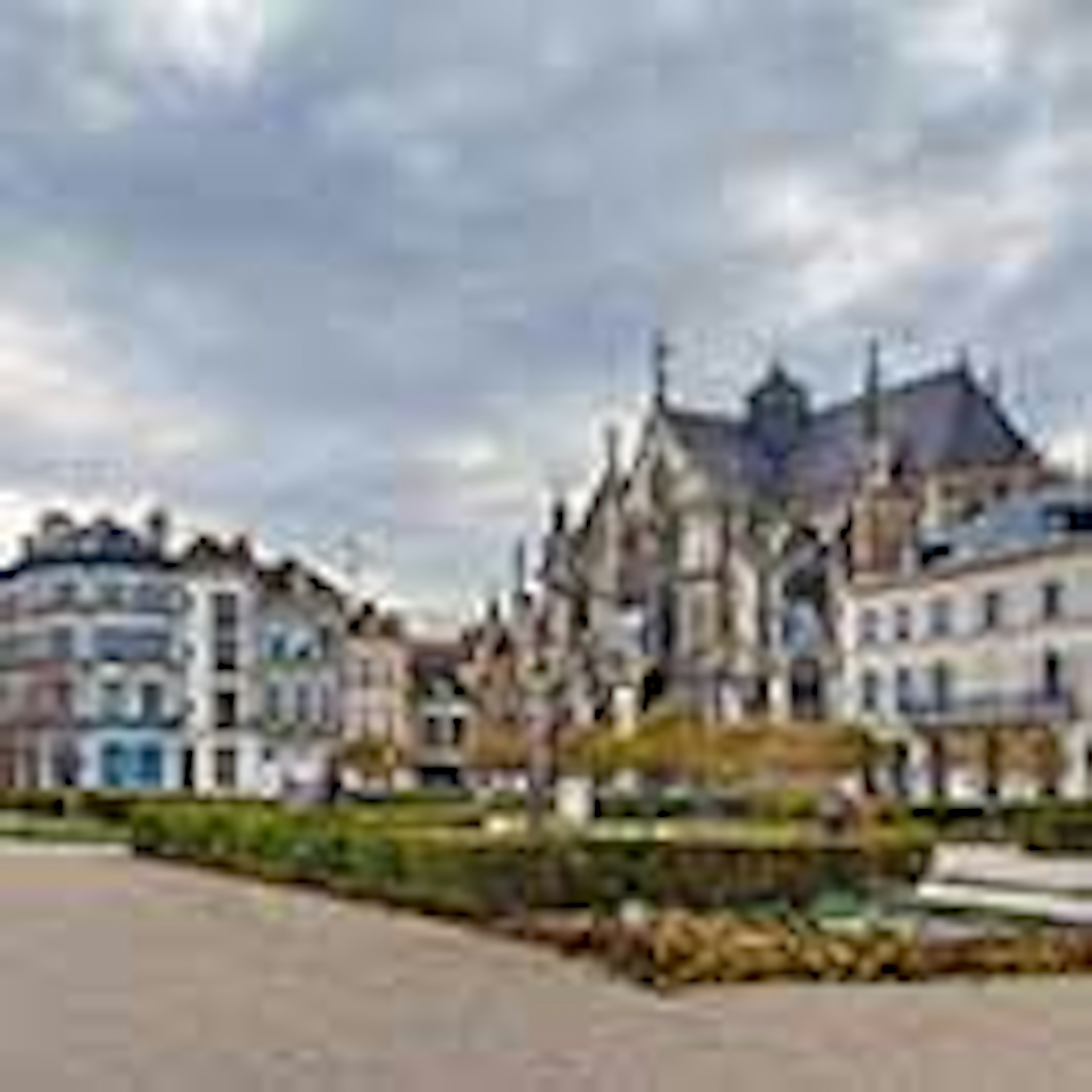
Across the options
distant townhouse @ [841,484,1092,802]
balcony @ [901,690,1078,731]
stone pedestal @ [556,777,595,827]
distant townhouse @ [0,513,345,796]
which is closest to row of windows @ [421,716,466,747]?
distant townhouse @ [0,513,345,796]

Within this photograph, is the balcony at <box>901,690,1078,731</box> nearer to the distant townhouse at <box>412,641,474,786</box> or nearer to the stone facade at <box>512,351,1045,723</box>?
the stone facade at <box>512,351,1045,723</box>

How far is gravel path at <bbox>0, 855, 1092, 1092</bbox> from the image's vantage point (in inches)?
569

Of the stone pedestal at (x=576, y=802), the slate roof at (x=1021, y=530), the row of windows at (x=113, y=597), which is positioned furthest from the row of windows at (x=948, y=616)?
the row of windows at (x=113, y=597)

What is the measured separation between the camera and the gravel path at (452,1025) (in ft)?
47.4

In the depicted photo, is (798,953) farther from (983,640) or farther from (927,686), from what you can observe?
(927,686)

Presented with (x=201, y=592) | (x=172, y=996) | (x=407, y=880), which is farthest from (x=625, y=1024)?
(x=201, y=592)

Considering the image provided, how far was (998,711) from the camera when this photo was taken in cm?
7912

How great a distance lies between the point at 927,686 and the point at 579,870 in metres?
56.1

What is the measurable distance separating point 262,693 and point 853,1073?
292 ft

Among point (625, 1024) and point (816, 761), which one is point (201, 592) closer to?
point (816, 761)

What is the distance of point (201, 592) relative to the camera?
329 feet

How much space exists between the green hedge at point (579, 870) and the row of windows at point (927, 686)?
1717 inches

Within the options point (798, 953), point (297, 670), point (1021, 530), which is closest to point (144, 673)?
point (297, 670)

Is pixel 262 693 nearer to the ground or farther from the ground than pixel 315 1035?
farther from the ground
